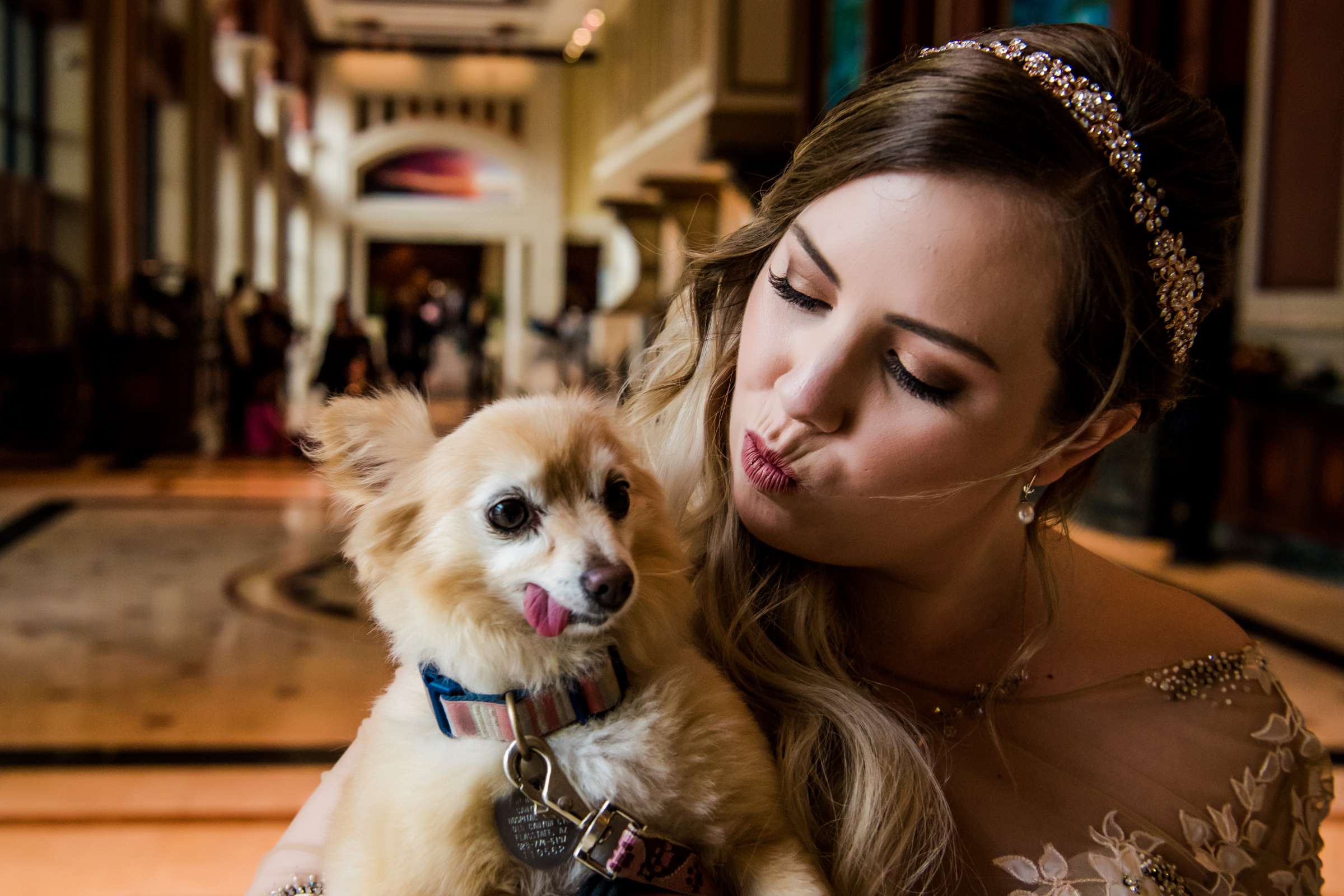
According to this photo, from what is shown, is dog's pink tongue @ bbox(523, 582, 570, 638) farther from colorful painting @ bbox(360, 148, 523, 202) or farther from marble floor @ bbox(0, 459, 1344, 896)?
colorful painting @ bbox(360, 148, 523, 202)

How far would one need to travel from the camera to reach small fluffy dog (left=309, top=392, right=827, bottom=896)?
3.22 ft

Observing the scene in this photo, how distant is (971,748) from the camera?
143 centimetres

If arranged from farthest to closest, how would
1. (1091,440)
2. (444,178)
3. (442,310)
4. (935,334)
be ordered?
(444,178), (442,310), (1091,440), (935,334)

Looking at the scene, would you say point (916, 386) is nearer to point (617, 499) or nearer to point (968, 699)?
point (617, 499)

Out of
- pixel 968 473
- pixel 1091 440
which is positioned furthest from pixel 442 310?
pixel 968 473

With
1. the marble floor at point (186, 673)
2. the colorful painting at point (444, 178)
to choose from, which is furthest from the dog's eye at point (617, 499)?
the colorful painting at point (444, 178)

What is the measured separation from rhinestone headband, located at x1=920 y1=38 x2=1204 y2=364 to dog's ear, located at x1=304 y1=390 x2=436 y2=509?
0.70 m

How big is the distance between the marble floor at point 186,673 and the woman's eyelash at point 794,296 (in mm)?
2149

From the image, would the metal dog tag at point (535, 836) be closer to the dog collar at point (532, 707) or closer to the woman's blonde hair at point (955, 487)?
the dog collar at point (532, 707)

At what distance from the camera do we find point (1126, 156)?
125 centimetres

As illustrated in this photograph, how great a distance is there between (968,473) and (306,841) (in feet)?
A: 2.59

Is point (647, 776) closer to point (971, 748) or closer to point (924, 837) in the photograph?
point (924, 837)

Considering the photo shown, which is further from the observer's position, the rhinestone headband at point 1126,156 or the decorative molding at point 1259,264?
the decorative molding at point 1259,264

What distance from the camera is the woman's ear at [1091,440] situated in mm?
1381
